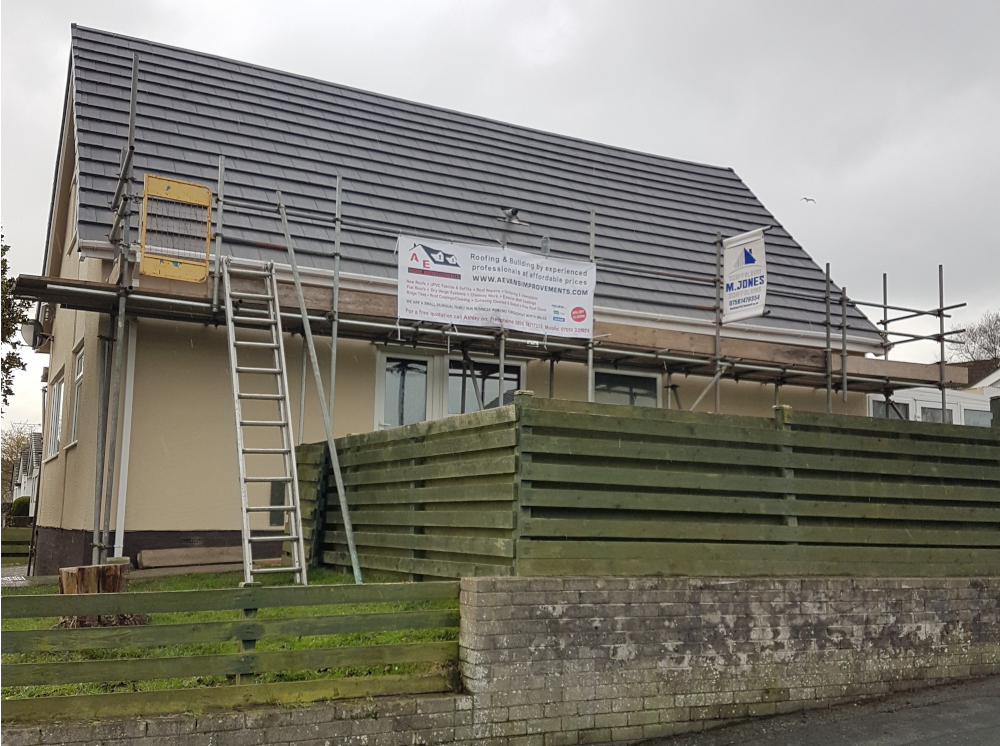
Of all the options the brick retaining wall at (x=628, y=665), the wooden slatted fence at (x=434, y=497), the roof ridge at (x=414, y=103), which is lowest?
the brick retaining wall at (x=628, y=665)

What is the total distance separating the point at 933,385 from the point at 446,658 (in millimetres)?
12534

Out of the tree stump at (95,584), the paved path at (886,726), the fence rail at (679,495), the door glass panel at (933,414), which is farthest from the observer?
the door glass panel at (933,414)

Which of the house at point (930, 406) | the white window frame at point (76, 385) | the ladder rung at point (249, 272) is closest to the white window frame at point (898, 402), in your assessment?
the house at point (930, 406)

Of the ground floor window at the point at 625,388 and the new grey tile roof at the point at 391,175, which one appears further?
the ground floor window at the point at 625,388

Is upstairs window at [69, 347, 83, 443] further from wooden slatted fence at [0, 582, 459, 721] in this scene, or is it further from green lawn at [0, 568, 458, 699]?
wooden slatted fence at [0, 582, 459, 721]

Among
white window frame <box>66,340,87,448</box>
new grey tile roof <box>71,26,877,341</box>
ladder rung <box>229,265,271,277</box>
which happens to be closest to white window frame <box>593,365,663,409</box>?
new grey tile roof <box>71,26,877,341</box>

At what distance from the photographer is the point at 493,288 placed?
1277 centimetres

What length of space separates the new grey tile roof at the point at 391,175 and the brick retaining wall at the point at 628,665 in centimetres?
760

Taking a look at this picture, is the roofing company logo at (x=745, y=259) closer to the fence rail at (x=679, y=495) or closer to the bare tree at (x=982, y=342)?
the fence rail at (x=679, y=495)

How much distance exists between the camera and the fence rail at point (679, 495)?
272 inches

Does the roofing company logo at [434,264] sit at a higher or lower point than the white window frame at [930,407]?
higher

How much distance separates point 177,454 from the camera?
487 inches

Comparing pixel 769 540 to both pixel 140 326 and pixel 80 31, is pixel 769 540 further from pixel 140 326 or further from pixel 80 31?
pixel 80 31

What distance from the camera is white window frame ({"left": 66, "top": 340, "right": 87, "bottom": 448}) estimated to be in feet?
46.8
